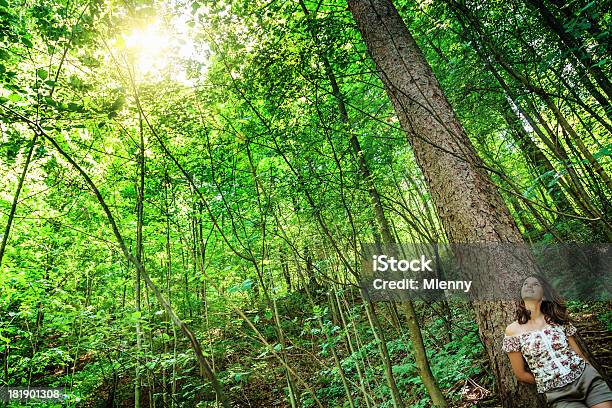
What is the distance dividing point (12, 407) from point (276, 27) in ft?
18.2

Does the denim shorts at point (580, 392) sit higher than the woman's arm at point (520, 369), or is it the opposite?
the woman's arm at point (520, 369)

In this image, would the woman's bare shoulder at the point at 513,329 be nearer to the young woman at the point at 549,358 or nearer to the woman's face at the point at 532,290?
the young woman at the point at 549,358

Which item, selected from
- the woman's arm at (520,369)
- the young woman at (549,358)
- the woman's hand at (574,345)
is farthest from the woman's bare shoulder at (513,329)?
the woman's hand at (574,345)

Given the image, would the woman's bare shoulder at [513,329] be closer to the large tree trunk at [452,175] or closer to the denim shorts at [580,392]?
the large tree trunk at [452,175]

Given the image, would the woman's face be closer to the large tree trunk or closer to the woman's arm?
the large tree trunk

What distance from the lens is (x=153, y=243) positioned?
19.4ft

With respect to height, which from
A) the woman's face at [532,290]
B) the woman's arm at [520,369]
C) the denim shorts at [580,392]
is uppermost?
the woman's face at [532,290]

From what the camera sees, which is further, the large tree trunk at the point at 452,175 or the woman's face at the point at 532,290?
the large tree trunk at the point at 452,175

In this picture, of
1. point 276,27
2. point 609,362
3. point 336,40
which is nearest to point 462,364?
point 609,362

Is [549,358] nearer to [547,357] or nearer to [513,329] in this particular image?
[547,357]

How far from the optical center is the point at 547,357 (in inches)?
85.0

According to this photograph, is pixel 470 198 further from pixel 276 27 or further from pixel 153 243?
pixel 153 243

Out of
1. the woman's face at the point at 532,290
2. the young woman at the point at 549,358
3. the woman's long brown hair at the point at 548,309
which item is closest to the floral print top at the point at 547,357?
the young woman at the point at 549,358

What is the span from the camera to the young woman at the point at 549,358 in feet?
6.94
